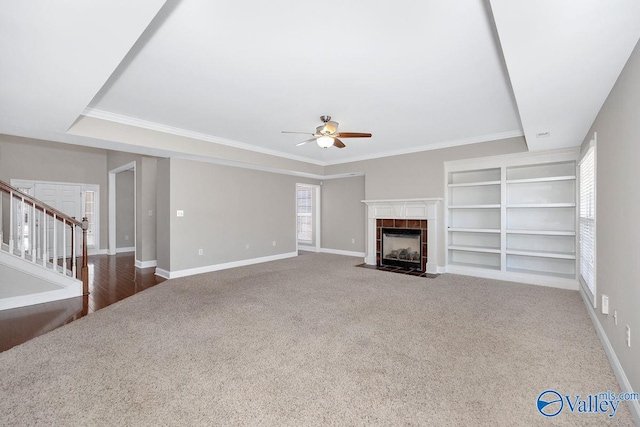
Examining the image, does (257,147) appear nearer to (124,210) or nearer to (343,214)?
(343,214)

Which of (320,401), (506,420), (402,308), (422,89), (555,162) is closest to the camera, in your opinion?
(506,420)

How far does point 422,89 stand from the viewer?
10.5ft

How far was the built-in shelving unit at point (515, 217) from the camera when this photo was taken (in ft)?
15.8

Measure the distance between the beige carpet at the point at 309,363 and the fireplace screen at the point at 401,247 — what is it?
6.79ft

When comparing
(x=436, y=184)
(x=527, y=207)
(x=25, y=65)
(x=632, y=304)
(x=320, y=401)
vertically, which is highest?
(x=25, y=65)

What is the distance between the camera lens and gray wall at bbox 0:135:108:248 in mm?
6594

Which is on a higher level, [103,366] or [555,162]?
[555,162]

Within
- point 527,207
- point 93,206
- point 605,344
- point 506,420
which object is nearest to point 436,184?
point 527,207

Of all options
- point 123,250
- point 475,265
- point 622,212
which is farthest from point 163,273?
point 622,212

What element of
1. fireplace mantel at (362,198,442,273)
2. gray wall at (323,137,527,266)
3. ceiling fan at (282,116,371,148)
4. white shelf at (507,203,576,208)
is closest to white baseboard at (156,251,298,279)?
fireplace mantel at (362,198,442,273)

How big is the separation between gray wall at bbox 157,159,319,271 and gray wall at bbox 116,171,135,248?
3.49m

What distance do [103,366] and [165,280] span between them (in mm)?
3080

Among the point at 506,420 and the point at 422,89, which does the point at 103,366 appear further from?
the point at 422,89

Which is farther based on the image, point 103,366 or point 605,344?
point 605,344
